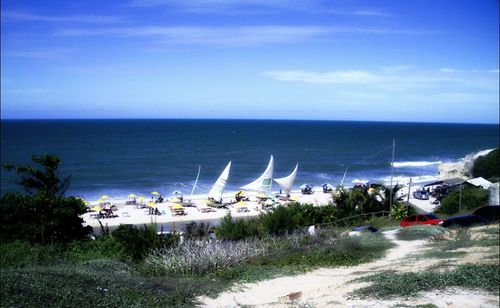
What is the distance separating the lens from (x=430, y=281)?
866 cm

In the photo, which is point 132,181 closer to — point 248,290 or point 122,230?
point 122,230

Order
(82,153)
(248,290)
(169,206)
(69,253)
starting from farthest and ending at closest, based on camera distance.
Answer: (82,153), (169,206), (69,253), (248,290)

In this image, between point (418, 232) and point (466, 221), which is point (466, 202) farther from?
point (418, 232)

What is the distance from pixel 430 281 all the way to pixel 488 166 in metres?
34.0

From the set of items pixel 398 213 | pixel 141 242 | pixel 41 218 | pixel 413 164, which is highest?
pixel 41 218

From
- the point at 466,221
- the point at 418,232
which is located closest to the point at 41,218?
the point at 418,232

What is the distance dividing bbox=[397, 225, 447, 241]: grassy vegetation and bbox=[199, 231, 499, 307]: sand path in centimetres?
296

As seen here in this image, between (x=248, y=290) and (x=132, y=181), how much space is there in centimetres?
4895

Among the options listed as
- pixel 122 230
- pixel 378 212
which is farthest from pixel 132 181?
pixel 122 230

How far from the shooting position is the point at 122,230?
1427cm

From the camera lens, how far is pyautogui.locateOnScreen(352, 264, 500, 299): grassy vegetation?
8.21m

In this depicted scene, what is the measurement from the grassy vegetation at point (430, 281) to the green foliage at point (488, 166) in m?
30.5

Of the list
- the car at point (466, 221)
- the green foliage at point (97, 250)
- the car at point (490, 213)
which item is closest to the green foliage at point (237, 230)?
the green foliage at point (97, 250)

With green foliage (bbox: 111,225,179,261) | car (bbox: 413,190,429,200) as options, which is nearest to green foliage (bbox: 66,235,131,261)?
green foliage (bbox: 111,225,179,261)
